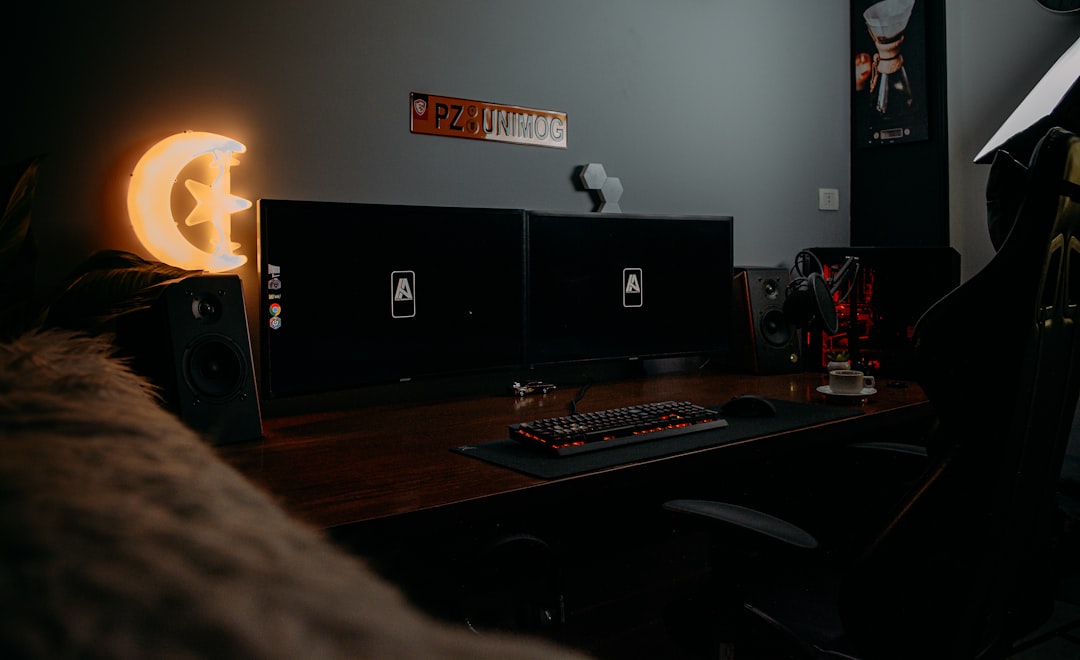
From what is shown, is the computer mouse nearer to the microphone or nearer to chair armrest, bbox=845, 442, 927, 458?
chair armrest, bbox=845, 442, 927, 458

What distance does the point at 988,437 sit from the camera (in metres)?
0.90

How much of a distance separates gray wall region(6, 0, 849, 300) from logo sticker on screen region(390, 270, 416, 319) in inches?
11.8

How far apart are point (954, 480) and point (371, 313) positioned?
43.4 inches

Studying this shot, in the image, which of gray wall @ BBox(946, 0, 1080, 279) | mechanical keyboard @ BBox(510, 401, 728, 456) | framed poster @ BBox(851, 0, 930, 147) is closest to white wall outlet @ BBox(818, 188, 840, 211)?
framed poster @ BBox(851, 0, 930, 147)

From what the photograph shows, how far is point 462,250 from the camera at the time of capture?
5.43 feet

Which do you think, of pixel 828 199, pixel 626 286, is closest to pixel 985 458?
pixel 626 286

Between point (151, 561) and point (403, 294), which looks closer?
point (151, 561)

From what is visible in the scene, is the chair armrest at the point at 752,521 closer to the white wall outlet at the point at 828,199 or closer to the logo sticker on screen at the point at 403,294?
the logo sticker on screen at the point at 403,294

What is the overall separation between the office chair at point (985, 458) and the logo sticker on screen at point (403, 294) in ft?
2.81

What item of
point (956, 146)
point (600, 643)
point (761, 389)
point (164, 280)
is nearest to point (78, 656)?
point (164, 280)

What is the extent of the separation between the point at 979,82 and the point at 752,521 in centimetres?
236

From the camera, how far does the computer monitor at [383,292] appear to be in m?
1.41

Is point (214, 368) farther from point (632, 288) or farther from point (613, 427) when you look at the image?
point (632, 288)

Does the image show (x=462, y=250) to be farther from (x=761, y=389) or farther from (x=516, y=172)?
(x=761, y=389)
